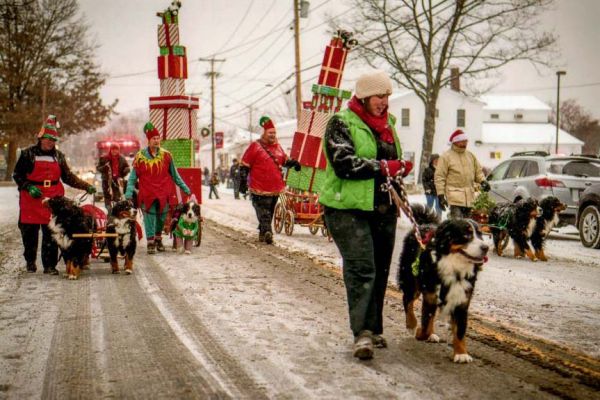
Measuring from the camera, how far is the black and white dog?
1126cm

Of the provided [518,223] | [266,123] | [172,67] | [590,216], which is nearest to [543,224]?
[518,223]

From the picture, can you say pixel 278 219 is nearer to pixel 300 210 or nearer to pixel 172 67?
→ pixel 300 210

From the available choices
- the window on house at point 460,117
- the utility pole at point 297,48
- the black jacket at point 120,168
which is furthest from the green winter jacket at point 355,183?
the window on house at point 460,117

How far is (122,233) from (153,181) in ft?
6.54

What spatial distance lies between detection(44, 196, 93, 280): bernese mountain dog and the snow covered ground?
0.81m

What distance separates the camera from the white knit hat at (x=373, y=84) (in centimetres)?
510

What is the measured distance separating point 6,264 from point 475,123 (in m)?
58.3

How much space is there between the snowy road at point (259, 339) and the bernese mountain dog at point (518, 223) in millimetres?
1753

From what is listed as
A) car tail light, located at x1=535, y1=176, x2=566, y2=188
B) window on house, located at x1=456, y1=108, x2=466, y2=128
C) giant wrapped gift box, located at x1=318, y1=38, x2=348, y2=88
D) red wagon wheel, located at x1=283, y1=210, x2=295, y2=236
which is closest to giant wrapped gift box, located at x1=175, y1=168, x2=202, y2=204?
red wagon wheel, located at x1=283, y1=210, x2=295, y2=236

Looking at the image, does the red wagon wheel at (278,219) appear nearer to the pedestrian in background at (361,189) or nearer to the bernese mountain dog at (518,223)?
the bernese mountain dog at (518,223)

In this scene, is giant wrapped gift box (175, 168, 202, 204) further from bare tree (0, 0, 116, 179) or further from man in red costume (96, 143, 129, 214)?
bare tree (0, 0, 116, 179)

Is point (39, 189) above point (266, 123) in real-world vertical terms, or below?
below

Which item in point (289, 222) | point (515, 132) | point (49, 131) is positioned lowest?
point (289, 222)

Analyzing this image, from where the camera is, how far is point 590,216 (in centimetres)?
1315
